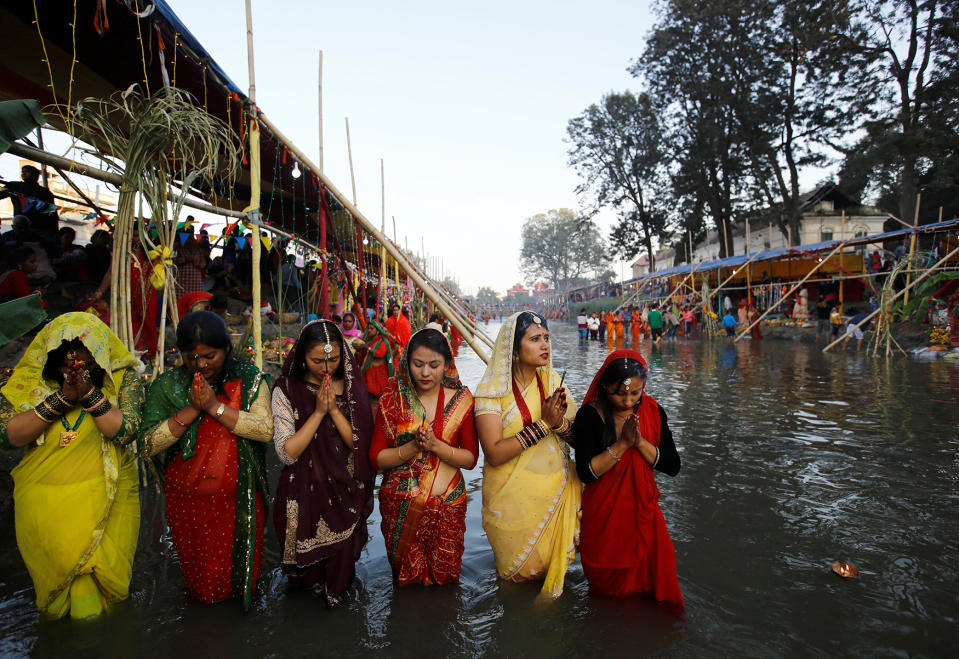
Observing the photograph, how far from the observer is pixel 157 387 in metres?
2.61

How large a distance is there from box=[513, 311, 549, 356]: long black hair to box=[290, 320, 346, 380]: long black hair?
2.90 ft

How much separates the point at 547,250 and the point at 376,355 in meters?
75.2

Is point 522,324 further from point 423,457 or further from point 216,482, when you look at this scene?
point 216,482

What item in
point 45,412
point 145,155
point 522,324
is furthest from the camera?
point 145,155

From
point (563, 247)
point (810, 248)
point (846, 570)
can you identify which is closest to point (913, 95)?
point (810, 248)

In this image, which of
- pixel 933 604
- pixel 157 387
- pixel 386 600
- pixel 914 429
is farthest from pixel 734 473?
pixel 157 387

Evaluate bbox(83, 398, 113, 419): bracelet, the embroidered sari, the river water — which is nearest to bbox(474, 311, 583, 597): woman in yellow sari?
the river water

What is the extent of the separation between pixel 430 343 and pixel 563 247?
77.0 metres

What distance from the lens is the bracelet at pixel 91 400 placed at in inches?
95.7

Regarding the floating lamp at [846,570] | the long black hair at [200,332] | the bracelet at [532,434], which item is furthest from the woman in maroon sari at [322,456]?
the floating lamp at [846,570]

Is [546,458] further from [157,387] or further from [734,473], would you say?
[734,473]

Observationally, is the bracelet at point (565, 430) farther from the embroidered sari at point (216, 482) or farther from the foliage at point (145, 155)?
the foliage at point (145, 155)

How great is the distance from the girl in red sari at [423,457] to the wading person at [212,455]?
61 cm

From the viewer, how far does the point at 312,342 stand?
2.72m
